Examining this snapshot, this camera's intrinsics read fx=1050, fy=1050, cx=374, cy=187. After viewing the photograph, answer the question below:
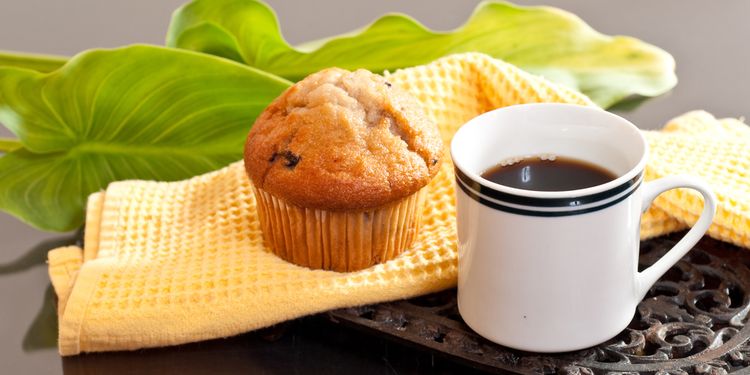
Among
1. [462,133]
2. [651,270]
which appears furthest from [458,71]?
[651,270]

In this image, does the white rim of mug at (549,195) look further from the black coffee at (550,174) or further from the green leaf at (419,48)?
the green leaf at (419,48)

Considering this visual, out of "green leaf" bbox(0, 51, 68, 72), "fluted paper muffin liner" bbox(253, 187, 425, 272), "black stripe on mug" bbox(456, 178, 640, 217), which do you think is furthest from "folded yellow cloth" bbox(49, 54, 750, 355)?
"green leaf" bbox(0, 51, 68, 72)

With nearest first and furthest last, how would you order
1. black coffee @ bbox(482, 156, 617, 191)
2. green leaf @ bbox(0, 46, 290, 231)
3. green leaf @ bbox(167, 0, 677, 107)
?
black coffee @ bbox(482, 156, 617, 191) → green leaf @ bbox(0, 46, 290, 231) → green leaf @ bbox(167, 0, 677, 107)

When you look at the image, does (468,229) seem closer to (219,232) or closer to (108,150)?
(219,232)

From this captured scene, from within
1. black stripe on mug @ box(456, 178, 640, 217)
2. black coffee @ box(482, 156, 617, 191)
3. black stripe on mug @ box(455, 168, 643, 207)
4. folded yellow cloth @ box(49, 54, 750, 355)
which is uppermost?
black stripe on mug @ box(455, 168, 643, 207)

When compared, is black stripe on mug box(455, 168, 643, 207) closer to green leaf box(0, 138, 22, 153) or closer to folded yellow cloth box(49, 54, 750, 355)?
folded yellow cloth box(49, 54, 750, 355)

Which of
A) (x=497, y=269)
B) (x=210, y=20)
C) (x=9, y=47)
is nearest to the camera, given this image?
(x=497, y=269)

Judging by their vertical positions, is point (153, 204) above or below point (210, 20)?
below

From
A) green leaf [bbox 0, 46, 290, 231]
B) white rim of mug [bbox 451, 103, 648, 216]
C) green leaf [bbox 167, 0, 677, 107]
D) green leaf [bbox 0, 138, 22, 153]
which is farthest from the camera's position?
green leaf [bbox 167, 0, 677, 107]

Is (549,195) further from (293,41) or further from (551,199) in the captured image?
(293,41)
